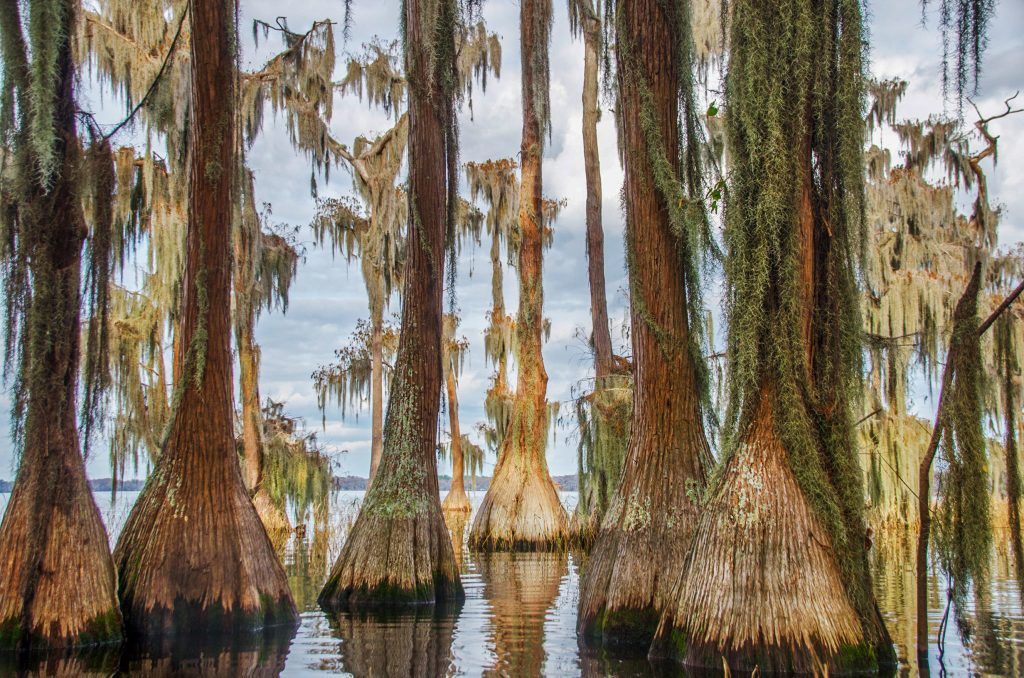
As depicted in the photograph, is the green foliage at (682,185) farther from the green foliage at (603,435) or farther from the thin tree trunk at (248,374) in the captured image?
the thin tree trunk at (248,374)

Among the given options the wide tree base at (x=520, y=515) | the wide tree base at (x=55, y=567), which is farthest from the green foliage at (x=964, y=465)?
the wide tree base at (x=520, y=515)

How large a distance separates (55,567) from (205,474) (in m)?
1.37

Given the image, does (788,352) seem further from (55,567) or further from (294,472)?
(294,472)

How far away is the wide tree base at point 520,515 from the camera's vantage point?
1714 centimetres

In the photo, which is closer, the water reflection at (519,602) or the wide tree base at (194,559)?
the water reflection at (519,602)

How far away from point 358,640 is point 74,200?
168 inches

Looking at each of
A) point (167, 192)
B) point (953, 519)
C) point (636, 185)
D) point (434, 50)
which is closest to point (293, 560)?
point (167, 192)

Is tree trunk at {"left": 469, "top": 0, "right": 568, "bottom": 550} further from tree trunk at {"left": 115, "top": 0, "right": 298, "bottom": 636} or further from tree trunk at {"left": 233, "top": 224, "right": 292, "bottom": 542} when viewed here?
tree trunk at {"left": 115, "top": 0, "right": 298, "bottom": 636}

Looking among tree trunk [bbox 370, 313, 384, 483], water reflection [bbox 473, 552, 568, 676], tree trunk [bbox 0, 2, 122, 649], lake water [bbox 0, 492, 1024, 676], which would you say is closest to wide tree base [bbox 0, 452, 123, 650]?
tree trunk [bbox 0, 2, 122, 649]

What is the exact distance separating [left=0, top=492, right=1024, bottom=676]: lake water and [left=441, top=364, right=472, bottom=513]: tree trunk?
17869mm

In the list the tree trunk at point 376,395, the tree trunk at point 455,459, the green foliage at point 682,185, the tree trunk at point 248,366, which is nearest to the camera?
the green foliage at point 682,185

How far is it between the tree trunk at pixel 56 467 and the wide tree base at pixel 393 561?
2.59 metres

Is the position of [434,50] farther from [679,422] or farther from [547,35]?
[547,35]

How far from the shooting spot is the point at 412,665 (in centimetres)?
651
